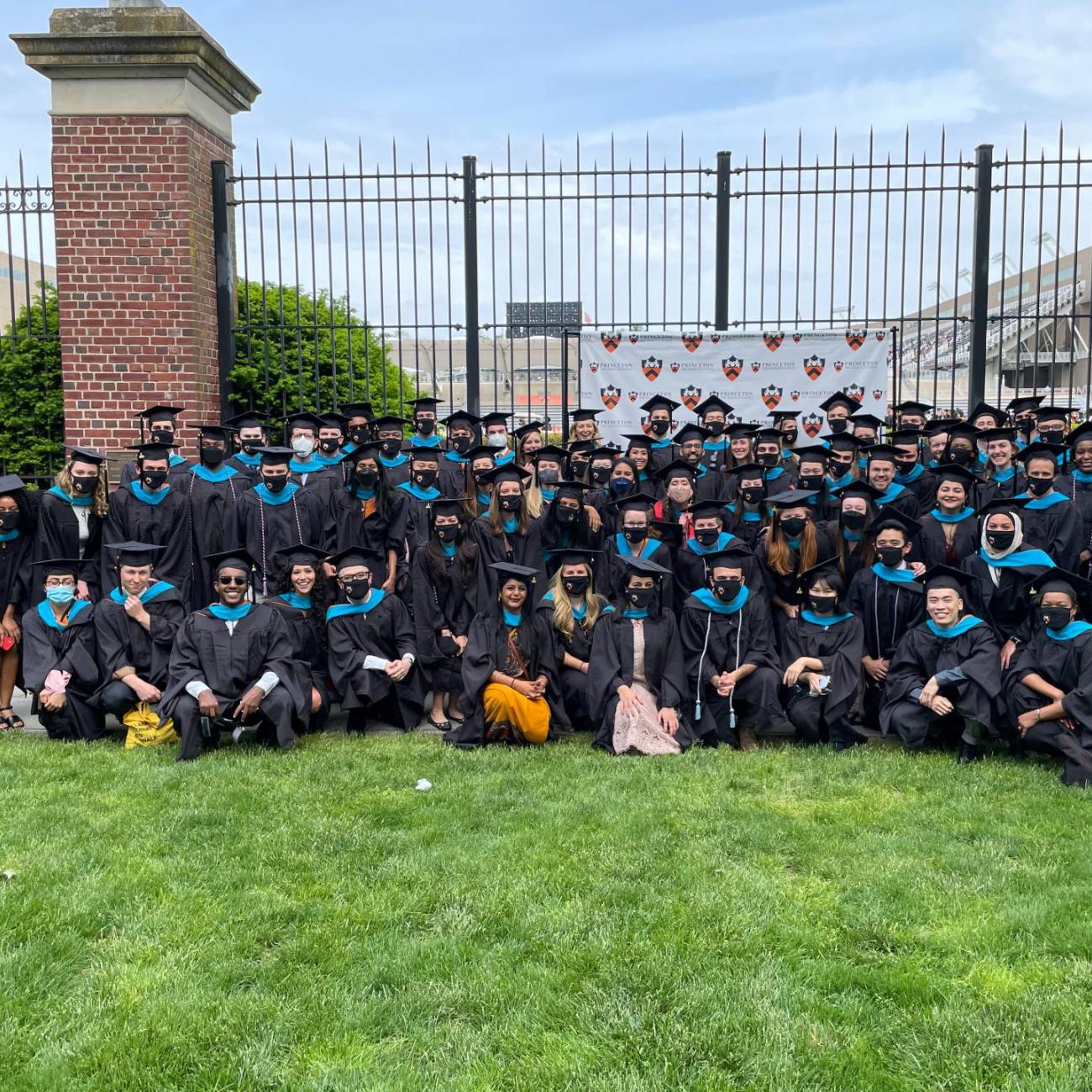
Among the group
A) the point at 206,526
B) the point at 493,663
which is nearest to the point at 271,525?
the point at 206,526

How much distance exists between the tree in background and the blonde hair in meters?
2.91

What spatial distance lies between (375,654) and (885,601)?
346 cm

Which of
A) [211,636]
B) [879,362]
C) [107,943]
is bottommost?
[107,943]

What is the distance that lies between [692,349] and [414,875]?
6.64 metres

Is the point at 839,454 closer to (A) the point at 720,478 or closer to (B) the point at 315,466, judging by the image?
(A) the point at 720,478

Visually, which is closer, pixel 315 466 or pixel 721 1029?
pixel 721 1029

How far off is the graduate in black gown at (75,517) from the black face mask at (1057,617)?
6185 mm

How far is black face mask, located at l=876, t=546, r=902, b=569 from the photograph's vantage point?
6637mm

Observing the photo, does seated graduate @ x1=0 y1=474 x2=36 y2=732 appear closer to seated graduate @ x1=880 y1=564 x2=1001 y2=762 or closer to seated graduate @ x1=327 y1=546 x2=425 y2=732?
seated graduate @ x1=327 y1=546 x2=425 y2=732

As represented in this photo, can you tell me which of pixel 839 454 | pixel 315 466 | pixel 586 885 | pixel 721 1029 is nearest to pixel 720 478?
pixel 839 454

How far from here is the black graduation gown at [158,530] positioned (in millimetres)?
7188

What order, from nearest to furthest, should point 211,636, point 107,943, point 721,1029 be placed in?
1. point 721,1029
2. point 107,943
3. point 211,636

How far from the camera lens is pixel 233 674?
249 inches

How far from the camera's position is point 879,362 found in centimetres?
956
